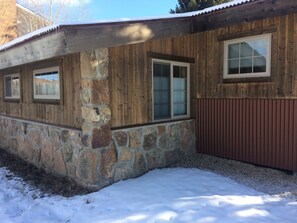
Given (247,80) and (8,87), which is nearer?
(247,80)

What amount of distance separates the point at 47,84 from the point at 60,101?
2.46 ft

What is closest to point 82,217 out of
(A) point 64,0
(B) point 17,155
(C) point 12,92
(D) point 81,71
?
(D) point 81,71

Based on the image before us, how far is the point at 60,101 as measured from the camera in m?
5.17

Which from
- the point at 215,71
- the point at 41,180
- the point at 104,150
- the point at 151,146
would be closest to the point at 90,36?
the point at 104,150

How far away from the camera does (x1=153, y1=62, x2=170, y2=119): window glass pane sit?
18.7ft

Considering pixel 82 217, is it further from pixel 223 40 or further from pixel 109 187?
pixel 223 40

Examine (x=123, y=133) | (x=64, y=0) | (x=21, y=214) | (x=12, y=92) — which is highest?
(x=64, y=0)

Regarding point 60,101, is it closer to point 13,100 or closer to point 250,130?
point 13,100

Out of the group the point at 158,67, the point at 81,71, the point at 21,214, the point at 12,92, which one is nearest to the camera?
the point at 21,214

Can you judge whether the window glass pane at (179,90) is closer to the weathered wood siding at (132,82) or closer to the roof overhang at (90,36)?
the weathered wood siding at (132,82)

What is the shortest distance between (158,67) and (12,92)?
15.0ft

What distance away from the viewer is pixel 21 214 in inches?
157

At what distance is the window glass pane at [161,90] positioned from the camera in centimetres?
571

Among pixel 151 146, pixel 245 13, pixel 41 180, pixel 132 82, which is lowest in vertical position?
pixel 41 180
